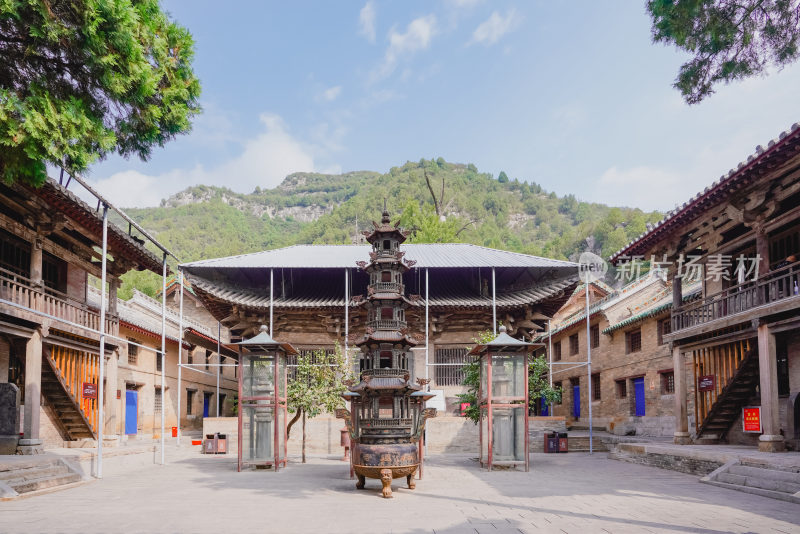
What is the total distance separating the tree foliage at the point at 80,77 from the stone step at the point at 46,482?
259 inches

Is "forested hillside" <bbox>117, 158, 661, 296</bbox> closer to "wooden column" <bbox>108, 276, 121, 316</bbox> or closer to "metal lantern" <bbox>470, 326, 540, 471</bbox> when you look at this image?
"wooden column" <bbox>108, 276, 121, 316</bbox>

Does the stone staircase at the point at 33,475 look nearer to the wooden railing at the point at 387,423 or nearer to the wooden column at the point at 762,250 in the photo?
the wooden railing at the point at 387,423

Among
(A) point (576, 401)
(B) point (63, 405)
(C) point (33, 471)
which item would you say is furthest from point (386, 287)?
(A) point (576, 401)

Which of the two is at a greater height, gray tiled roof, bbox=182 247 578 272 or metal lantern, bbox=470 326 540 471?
gray tiled roof, bbox=182 247 578 272

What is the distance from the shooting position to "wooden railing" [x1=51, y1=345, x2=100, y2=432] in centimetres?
1683

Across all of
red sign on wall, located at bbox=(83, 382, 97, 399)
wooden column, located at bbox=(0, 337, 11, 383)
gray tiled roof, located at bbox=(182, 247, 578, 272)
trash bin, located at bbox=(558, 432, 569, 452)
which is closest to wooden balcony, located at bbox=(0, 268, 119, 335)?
wooden column, located at bbox=(0, 337, 11, 383)

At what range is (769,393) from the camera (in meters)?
14.1

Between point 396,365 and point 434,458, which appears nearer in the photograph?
point 396,365

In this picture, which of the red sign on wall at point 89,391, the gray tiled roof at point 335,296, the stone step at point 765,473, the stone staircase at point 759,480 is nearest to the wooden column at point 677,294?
the gray tiled roof at point 335,296

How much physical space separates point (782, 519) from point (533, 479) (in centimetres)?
534

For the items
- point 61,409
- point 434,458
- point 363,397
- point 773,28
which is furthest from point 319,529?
point 61,409

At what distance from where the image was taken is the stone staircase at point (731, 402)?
1597 cm

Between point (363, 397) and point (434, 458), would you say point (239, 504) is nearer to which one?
point (363, 397)

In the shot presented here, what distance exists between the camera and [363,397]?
12648mm
